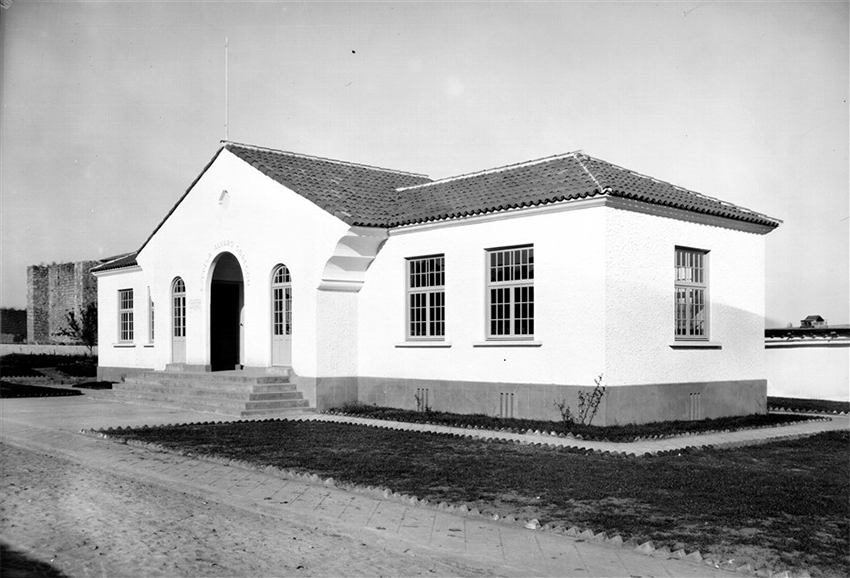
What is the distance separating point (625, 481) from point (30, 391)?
20819 millimetres

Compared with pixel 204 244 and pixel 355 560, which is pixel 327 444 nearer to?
pixel 355 560

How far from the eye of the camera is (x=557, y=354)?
16.4 metres

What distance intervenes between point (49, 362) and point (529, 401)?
30162 millimetres

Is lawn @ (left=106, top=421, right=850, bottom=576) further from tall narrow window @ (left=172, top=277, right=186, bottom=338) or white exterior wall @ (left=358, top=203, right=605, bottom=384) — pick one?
tall narrow window @ (left=172, top=277, right=186, bottom=338)

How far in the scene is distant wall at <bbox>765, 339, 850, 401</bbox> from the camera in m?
23.3

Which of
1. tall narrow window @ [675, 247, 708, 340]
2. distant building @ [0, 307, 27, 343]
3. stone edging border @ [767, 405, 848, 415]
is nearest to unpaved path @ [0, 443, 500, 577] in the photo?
tall narrow window @ [675, 247, 708, 340]

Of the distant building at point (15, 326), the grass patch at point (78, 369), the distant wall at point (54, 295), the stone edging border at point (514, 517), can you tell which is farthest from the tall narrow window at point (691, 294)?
the distant building at point (15, 326)

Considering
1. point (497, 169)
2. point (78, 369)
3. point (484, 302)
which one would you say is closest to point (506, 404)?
point (484, 302)

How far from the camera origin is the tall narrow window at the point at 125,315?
29.5 m

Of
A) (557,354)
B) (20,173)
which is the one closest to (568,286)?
(557,354)

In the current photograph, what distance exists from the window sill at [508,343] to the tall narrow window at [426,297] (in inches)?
55.2

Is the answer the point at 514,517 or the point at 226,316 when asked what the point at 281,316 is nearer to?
the point at 226,316

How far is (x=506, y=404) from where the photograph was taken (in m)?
17.3

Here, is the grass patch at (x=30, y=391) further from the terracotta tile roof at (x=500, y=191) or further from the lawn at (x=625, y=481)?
the terracotta tile roof at (x=500, y=191)
